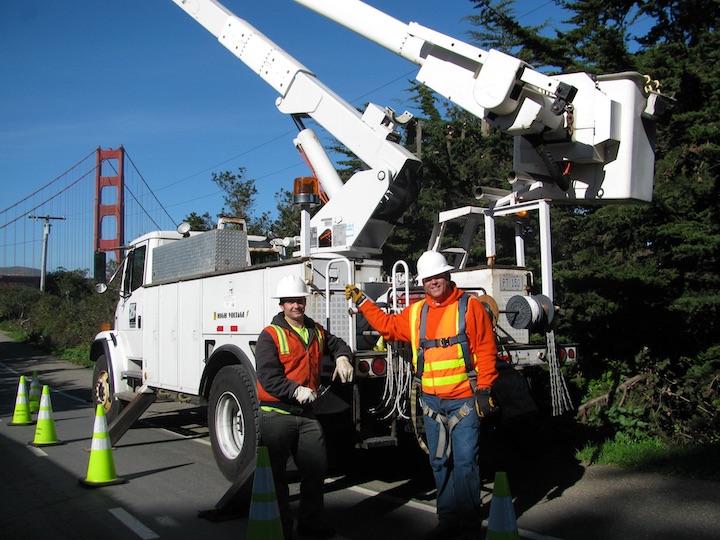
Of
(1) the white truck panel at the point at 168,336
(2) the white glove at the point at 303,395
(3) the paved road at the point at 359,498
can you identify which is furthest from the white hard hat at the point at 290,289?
(1) the white truck panel at the point at 168,336

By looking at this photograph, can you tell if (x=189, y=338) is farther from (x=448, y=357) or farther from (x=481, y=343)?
(x=481, y=343)

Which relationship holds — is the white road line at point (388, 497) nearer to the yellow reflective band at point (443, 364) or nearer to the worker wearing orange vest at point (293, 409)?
the worker wearing orange vest at point (293, 409)

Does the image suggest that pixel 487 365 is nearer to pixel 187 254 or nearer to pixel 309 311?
pixel 309 311

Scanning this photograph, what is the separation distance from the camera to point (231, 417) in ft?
23.8

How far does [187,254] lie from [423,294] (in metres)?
3.49

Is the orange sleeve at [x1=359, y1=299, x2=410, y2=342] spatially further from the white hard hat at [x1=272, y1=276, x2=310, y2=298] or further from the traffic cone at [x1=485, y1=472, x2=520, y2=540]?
the traffic cone at [x1=485, y1=472, x2=520, y2=540]

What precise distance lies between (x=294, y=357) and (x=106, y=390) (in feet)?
21.1

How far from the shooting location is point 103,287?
10555 millimetres

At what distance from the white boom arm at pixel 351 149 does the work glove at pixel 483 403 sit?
3012mm

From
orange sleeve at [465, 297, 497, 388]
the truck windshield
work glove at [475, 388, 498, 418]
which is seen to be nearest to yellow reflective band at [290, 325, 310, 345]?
orange sleeve at [465, 297, 497, 388]

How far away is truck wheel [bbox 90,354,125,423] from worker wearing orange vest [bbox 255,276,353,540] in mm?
5795

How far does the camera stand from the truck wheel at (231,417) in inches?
265

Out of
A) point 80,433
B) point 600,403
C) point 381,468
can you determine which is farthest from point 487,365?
point 80,433

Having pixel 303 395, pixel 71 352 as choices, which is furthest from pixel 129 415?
pixel 71 352
